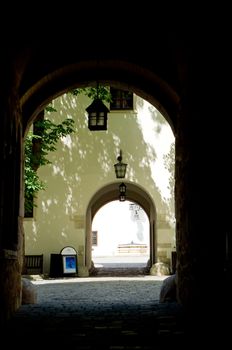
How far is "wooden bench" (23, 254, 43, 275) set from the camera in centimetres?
1432

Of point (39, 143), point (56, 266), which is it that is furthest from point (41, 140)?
point (56, 266)

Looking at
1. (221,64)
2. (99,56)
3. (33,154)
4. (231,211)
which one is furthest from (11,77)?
(33,154)

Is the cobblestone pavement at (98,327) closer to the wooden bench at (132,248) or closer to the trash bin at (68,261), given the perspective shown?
the trash bin at (68,261)

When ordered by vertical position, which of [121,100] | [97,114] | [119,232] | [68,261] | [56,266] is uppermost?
[121,100]

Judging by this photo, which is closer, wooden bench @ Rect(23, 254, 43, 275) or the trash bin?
the trash bin

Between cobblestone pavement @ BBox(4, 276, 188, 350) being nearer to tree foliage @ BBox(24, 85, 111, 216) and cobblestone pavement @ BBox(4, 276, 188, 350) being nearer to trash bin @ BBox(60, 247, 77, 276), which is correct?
tree foliage @ BBox(24, 85, 111, 216)

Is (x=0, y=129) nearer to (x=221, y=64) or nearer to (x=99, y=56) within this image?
(x=221, y=64)

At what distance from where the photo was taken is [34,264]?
14.5m

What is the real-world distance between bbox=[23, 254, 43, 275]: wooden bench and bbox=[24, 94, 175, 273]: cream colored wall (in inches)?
7.0

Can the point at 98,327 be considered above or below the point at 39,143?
below

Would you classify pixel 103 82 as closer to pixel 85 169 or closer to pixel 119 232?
pixel 85 169

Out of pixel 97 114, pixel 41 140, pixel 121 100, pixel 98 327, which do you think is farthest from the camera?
pixel 121 100

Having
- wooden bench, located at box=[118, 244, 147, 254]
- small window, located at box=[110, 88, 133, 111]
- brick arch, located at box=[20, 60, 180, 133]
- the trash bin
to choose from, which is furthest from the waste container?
wooden bench, located at box=[118, 244, 147, 254]

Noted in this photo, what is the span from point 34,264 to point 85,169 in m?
3.26
